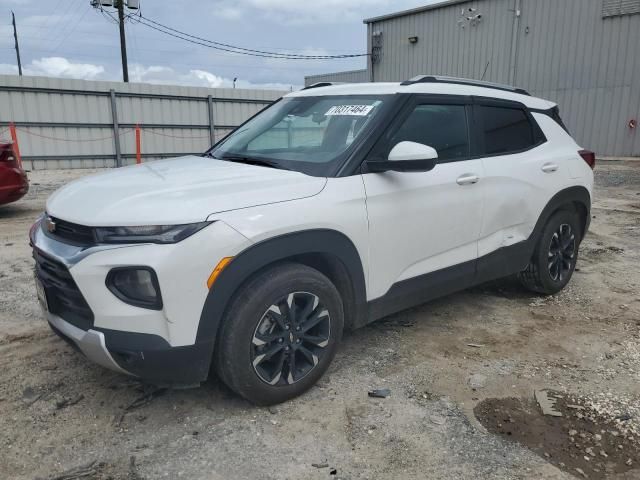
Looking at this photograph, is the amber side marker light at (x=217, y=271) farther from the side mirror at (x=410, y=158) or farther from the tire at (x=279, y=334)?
the side mirror at (x=410, y=158)

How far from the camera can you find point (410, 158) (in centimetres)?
293

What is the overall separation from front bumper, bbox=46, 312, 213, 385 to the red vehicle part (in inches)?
232

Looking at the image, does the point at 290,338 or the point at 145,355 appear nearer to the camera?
the point at 145,355

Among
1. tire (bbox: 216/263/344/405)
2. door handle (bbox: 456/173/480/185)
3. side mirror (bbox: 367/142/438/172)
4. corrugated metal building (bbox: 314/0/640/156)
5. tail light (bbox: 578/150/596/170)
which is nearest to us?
tire (bbox: 216/263/344/405)

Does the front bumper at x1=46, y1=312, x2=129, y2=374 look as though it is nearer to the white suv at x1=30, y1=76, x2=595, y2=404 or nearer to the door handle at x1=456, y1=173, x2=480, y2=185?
the white suv at x1=30, y1=76, x2=595, y2=404

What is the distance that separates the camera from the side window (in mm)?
3363

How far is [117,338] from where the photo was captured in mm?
2367

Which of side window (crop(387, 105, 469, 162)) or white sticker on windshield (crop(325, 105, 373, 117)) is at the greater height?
white sticker on windshield (crop(325, 105, 373, 117))

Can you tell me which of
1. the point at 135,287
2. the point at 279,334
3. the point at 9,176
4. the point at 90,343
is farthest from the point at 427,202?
the point at 9,176

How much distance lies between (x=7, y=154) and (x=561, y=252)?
23.4 feet

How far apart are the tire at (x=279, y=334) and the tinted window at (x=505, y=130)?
184 cm

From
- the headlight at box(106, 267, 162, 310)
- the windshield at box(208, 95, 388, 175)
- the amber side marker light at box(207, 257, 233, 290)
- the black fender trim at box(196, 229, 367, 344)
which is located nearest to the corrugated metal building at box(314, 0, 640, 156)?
the windshield at box(208, 95, 388, 175)

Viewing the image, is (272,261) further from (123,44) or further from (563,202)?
(123,44)

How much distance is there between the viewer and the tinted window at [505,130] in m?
3.88
